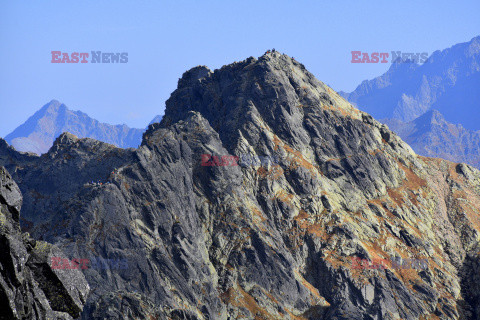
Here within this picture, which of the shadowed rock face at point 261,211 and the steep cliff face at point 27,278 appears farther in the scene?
the shadowed rock face at point 261,211

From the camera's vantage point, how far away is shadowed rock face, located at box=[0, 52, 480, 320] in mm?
78000

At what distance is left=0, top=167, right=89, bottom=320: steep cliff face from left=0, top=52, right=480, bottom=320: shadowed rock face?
133ft

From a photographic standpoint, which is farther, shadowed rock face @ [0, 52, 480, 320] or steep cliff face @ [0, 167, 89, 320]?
shadowed rock face @ [0, 52, 480, 320]

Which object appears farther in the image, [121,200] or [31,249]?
[121,200]

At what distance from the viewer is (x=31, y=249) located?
1137 inches

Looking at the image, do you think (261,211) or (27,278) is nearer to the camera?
(27,278)

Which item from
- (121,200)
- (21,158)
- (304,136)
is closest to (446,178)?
(304,136)

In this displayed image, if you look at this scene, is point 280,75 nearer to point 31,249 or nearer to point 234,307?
point 234,307

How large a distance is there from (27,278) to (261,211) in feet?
223

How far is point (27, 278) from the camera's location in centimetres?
2673

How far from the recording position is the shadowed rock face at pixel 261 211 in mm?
78000

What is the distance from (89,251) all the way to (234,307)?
2180cm

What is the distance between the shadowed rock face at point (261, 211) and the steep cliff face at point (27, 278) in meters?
40.6

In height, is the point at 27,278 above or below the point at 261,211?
below
